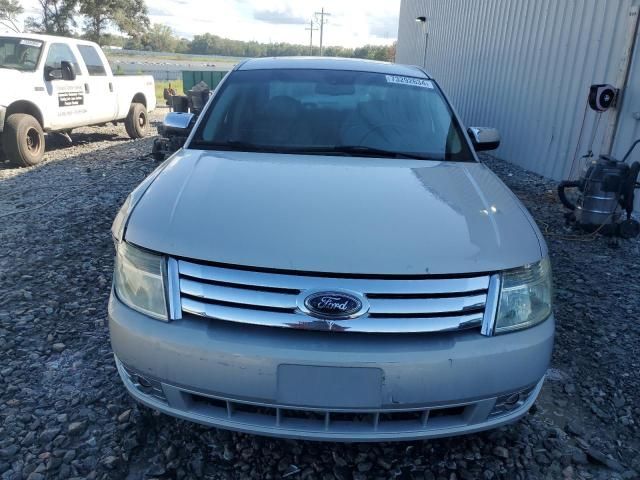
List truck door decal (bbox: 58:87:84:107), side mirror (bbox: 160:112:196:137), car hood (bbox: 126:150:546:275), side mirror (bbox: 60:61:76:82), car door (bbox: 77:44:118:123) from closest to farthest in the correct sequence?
car hood (bbox: 126:150:546:275), side mirror (bbox: 160:112:196:137), side mirror (bbox: 60:61:76:82), truck door decal (bbox: 58:87:84:107), car door (bbox: 77:44:118:123)

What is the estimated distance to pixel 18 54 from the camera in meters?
7.79

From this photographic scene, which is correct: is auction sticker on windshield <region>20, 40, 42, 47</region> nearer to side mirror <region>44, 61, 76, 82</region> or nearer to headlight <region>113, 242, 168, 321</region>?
side mirror <region>44, 61, 76, 82</region>

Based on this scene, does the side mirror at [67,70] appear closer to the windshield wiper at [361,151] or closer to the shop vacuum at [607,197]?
the windshield wiper at [361,151]

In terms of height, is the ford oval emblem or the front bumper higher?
the ford oval emblem

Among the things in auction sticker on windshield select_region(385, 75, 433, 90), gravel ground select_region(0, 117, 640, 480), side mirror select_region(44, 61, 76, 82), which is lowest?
gravel ground select_region(0, 117, 640, 480)

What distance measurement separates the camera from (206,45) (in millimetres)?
76875

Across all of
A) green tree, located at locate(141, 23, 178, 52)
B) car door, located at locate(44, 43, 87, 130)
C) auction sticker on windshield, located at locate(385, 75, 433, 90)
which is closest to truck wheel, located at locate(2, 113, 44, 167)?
car door, located at locate(44, 43, 87, 130)

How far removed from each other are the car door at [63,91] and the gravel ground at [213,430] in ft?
15.2

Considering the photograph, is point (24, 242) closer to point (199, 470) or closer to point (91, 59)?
point (199, 470)

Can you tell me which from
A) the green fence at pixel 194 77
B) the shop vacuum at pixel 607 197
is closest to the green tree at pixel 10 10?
the green fence at pixel 194 77

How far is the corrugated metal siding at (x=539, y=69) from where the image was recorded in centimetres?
637

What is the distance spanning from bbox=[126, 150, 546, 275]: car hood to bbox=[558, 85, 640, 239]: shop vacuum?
118 inches

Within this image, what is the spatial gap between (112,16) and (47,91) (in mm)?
28381

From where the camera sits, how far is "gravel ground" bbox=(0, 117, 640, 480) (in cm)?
207
